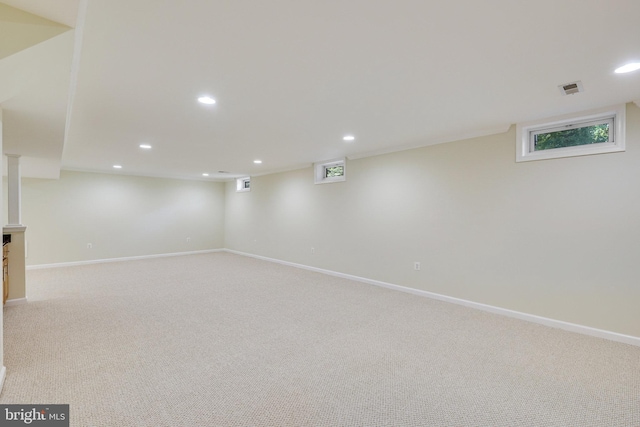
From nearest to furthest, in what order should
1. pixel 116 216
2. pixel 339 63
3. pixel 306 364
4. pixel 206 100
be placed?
pixel 339 63 < pixel 306 364 < pixel 206 100 < pixel 116 216

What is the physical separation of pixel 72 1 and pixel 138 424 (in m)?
2.22

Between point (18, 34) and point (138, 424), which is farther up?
point (18, 34)

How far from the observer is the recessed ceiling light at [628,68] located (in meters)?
2.06

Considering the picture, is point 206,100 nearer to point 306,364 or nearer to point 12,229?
point 306,364

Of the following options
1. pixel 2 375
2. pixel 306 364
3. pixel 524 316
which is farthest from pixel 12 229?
pixel 524 316

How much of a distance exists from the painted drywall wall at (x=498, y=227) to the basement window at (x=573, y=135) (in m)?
0.08

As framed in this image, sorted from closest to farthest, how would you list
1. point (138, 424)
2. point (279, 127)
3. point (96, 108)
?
1. point (138, 424)
2. point (96, 108)
3. point (279, 127)

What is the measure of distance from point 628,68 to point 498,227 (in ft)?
6.51

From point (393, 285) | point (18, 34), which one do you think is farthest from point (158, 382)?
point (393, 285)

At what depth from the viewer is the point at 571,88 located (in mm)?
2453

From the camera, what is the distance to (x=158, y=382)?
215 cm

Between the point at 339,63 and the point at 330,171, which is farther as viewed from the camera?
the point at 330,171

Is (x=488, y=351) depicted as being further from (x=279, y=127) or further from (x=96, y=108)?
(x=96, y=108)

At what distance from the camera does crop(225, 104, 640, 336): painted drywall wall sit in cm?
289
